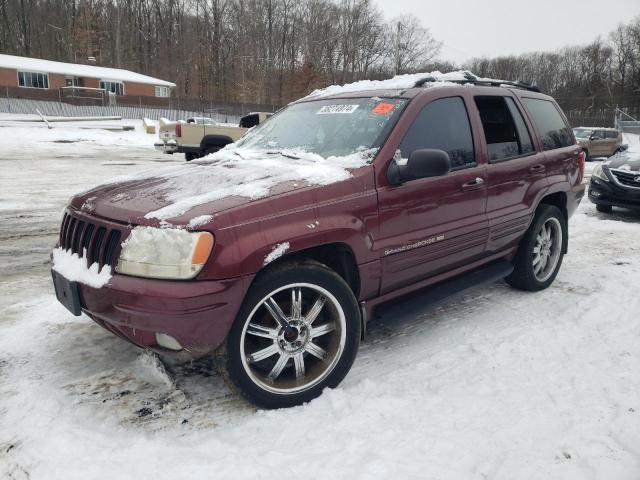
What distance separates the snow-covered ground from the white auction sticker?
1.44 meters

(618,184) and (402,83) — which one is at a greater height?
(402,83)

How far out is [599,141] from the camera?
70.9 ft

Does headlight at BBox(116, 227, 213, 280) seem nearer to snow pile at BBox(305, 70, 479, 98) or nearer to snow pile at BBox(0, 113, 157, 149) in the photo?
snow pile at BBox(305, 70, 479, 98)

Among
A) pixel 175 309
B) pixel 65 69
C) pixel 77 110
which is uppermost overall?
pixel 65 69

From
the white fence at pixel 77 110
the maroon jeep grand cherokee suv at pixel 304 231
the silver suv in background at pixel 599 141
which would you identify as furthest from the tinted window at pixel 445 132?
the white fence at pixel 77 110

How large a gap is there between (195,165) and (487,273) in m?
2.43

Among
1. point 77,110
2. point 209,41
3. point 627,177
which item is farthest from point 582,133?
point 209,41

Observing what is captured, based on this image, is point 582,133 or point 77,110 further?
point 77,110

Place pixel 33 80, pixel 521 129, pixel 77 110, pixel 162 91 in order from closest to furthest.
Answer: pixel 521 129, pixel 77 110, pixel 33 80, pixel 162 91

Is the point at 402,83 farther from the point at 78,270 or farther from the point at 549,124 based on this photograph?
the point at 78,270

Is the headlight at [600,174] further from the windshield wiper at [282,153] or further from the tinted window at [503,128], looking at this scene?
the windshield wiper at [282,153]

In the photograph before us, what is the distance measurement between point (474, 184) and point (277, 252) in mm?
1831

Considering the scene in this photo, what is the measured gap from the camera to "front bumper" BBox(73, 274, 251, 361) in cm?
238

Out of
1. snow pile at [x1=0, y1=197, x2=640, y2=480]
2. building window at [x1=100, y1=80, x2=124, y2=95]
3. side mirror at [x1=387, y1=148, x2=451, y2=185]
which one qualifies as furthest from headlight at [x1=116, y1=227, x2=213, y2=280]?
building window at [x1=100, y1=80, x2=124, y2=95]
